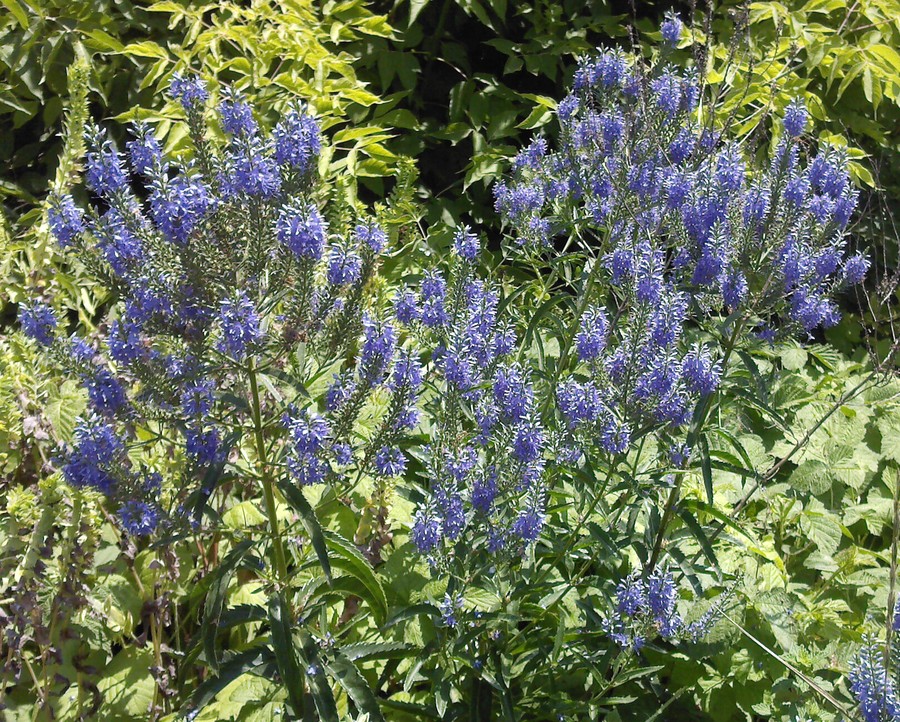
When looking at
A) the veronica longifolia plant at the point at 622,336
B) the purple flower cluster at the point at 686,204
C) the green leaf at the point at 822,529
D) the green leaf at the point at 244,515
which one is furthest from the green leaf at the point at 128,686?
the green leaf at the point at 822,529

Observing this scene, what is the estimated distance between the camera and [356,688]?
2.21 meters

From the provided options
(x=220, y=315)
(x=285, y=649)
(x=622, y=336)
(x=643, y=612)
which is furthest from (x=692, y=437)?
(x=220, y=315)

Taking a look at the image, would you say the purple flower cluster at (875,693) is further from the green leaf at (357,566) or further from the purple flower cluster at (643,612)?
the green leaf at (357,566)

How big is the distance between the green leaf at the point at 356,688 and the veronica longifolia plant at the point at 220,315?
83 mm

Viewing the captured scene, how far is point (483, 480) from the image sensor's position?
7.07 ft

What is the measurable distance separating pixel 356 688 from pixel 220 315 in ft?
3.17

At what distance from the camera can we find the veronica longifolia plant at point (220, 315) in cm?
190

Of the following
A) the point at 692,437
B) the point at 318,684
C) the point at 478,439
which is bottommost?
the point at 318,684

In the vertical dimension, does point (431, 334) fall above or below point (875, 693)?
above

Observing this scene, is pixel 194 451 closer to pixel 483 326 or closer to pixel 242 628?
pixel 483 326

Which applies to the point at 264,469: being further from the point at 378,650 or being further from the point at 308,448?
the point at 378,650

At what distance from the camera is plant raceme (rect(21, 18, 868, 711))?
1945mm

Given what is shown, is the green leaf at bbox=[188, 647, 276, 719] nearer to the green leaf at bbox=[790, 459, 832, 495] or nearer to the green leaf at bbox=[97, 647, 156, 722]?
the green leaf at bbox=[97, 647, 156, 722]

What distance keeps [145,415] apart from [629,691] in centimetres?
162
